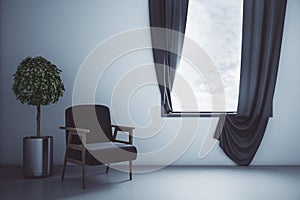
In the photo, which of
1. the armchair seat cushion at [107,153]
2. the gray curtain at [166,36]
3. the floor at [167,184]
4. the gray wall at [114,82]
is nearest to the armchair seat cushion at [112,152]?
the armchair seat cushion at [107,153]

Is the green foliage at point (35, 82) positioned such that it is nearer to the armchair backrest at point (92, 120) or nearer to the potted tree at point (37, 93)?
the potted tree at point (37, 93)

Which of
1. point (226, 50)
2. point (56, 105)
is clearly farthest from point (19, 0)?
point (226, 50)

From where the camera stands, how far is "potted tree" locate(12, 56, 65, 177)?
3936mm

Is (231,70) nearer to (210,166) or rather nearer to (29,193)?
(210,166)

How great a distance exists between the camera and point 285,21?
191 inches

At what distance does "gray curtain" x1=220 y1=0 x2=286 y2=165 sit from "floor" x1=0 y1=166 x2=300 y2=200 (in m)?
0.41

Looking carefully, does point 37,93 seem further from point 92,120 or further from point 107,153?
point 107,153

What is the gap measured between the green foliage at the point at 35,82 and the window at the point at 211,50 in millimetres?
1775

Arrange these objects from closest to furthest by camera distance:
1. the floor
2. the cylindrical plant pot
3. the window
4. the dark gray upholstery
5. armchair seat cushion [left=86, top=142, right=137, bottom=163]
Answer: the floor, armchair seat cushion [left=86, top=142, right=137, bottom=163], the dark gray upholstery, the cylindrical plant pot, the window

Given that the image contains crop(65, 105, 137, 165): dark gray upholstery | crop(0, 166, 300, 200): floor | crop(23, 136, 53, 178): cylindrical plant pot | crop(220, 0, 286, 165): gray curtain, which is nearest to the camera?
crop(0, 166, 300, 200): floor

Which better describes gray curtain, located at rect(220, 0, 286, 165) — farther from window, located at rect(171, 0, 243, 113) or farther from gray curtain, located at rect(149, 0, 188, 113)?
gray curtain, located at rect(149, 0, 188, 113)

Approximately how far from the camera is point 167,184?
12.7ft

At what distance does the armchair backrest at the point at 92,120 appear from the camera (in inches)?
164

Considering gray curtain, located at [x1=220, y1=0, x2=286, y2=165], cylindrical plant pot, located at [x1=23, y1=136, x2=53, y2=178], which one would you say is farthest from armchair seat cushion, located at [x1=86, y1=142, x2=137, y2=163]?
gray curtain, located at [x1=220, y1=0, x2=286, y2=165]
